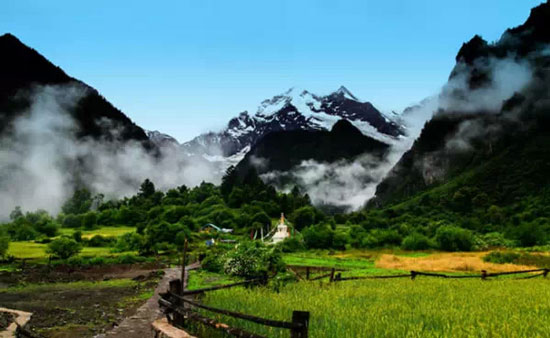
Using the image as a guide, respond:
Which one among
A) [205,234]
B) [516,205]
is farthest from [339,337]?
[516,205]

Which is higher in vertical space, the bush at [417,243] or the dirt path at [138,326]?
the dirt path at [138,326]

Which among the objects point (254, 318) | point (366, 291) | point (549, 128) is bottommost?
point (366, 291)

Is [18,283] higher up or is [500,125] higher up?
[500,125]

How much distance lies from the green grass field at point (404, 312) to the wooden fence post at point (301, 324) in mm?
1762

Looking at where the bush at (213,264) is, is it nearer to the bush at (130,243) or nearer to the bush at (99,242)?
the bush at (130,243)

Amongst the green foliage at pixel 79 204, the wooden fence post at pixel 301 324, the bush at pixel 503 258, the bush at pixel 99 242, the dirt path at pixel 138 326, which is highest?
the green foliage at pixel 79 204

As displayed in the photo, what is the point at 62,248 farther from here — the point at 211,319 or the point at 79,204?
the point at 79,204

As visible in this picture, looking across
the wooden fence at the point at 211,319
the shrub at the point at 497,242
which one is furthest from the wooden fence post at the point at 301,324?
the shrub at the point at 497,242

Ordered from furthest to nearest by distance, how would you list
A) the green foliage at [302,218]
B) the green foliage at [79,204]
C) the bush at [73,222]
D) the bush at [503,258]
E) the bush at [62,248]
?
1. the green foliage at [79,204]
2. the bush at [73,222]
3. the green foliage at [302,218]
4. the bush at [62,248]
5. the bush at [503,258]

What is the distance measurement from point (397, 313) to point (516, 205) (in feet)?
403

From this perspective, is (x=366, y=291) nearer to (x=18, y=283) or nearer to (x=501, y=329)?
(x=501, y=329)

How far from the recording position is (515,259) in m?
41.7

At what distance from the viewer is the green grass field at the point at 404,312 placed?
8.69 meters

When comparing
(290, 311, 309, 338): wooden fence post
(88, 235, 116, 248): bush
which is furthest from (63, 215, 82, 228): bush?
(290, 311, 309, 338): wooden fence post
